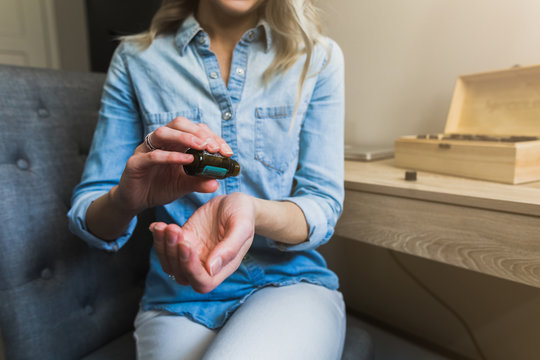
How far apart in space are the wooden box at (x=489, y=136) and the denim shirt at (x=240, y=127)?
0.81 feet

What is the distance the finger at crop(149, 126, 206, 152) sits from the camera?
0.44 metres

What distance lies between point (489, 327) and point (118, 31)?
1.79m

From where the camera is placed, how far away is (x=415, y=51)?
1.04 metres

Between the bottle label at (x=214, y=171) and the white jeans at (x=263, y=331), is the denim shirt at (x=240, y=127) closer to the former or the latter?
the white jeans at (x=263, y=331)

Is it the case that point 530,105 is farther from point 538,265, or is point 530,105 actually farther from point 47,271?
point 47,271

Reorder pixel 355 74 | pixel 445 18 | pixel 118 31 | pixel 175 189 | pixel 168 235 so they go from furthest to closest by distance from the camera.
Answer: pixel 118 31 → pixel 355 74 → pixel 445 18 → pixel 175 189 → pixel 168 235

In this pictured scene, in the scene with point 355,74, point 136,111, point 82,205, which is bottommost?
point 82,205

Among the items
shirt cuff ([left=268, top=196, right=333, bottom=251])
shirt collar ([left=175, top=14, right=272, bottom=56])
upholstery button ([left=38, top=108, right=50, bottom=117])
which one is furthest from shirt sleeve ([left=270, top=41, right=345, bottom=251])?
upholstery button ([left=38, top=108, right=50, bottom=117])

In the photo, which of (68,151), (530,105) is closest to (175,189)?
(68,151)

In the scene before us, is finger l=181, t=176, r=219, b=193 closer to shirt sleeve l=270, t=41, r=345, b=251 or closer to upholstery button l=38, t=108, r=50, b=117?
shirt sleeve l=270, t=41, r=345, b=251

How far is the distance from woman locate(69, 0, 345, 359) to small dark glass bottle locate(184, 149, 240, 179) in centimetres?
7

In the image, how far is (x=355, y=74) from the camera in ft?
3.90

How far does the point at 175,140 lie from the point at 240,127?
0.75 ft

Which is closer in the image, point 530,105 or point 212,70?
point 212,70
